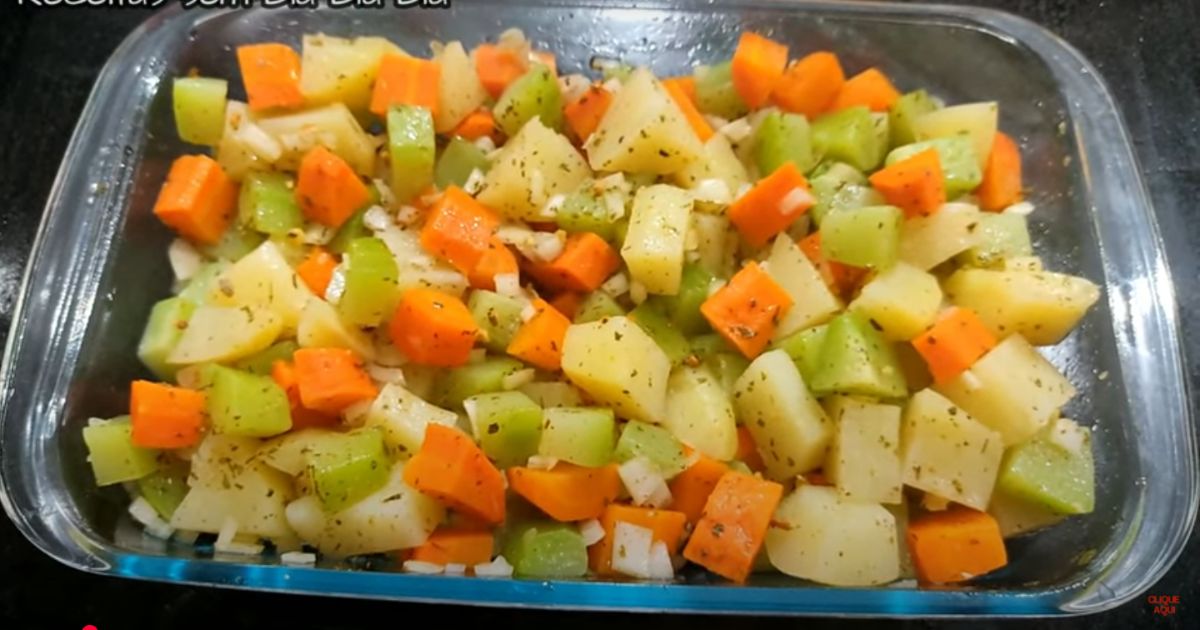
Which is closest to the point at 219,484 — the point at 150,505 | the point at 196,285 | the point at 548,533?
the point at 150,505

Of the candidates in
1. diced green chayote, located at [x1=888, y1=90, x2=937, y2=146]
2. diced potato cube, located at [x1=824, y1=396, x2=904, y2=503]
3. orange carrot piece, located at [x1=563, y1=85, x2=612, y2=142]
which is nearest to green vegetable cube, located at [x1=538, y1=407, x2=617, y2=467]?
diced potato cube, located at [x1=824, y1=396, x2=904, y2=503]

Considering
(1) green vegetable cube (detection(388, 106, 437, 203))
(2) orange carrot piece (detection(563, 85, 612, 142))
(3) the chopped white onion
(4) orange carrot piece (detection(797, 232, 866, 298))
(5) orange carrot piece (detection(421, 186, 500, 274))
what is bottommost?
(3) the chopped white onion

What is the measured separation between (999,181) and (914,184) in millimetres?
246

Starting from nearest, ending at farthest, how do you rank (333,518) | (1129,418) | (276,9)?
1. (333,518)
2. (1129,418)
3. (276,9)

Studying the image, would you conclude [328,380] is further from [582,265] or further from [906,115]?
[906,115]

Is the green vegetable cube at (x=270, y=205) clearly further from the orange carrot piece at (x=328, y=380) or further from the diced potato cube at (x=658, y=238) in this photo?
the diced potato cube at (x=658, y=238)

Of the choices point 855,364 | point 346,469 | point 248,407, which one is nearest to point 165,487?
point 248,407

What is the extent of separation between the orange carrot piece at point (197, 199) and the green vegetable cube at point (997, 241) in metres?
1.25

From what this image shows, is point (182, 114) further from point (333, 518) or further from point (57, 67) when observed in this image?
point (333, 518)

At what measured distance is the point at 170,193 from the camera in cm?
151

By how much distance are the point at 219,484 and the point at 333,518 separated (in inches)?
7.3

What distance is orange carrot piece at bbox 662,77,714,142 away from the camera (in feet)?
5.22

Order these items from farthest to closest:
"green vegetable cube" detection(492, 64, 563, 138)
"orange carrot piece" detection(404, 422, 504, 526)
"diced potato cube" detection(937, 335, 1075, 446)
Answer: "green vegetable cube" detection(492, 64, 563, 138), "diced potato cube" detection(937, 335, 1075, 446), "orange carrot piece" detection(404, 422, 504, 526)

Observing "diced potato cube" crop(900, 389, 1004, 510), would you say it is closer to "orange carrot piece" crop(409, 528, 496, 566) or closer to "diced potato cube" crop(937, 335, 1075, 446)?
"diced potato cube" crop(937, 335, 1075, 446)
